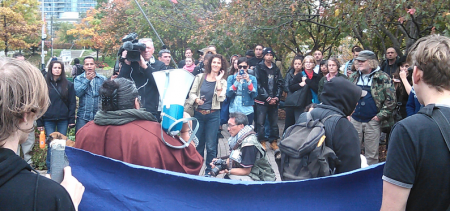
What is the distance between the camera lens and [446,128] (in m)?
1.75

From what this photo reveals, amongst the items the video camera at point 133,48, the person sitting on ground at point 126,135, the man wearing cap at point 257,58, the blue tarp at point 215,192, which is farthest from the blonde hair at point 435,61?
the man wearing cap at point 257,58

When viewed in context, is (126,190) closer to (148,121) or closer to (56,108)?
(148,121)

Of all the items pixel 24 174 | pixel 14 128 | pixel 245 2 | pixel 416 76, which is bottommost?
pixel 24 174

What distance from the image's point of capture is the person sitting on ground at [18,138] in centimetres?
140

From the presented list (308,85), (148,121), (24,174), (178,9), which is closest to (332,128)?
(148,121)

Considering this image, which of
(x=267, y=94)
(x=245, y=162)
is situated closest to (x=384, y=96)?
(x=267, y=94)

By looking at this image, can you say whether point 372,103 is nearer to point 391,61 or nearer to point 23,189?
point 391,61

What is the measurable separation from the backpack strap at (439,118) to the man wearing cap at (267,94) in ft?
20.1

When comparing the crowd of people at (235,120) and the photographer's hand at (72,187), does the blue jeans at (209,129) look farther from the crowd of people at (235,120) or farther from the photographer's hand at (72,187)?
the photographer's hand at (72,187)

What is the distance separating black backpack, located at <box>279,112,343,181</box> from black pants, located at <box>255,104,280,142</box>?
4.93 m

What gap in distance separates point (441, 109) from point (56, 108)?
6.23 meters

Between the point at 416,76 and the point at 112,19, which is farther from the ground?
the point at 112,19

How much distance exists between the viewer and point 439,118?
1.78 metres

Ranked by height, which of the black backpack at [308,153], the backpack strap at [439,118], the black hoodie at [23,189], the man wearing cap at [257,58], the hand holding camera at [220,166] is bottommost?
the hand holding camera at [220,166]
